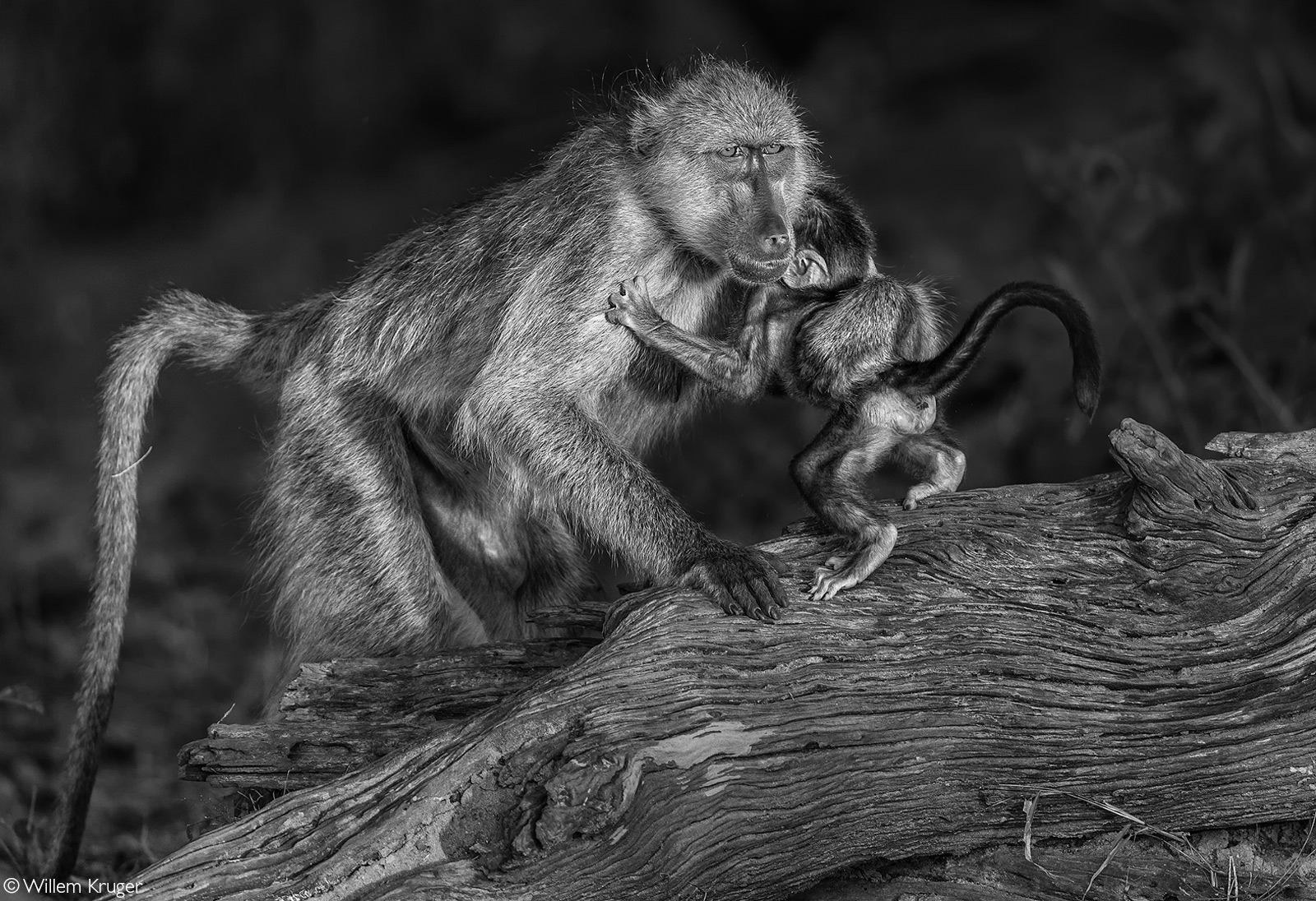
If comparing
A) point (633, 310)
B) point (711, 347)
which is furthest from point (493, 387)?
point (711, 347)

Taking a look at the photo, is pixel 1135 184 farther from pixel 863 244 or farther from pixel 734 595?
pixel 734 595

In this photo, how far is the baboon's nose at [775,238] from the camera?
3.85 meters

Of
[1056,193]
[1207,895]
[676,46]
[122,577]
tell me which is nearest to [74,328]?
[676,46]

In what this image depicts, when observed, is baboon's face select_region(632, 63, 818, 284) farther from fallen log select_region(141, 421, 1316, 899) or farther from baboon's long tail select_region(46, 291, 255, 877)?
baboon's long tail select_region(46, 291, 255, 877)

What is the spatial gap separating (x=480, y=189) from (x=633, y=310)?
3.67 ft

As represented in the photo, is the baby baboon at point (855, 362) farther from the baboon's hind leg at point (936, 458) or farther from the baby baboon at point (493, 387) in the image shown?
the baby baboon at point (493, 387)

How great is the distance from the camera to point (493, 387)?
13.6 feet

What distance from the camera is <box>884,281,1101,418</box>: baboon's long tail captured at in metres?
3.46

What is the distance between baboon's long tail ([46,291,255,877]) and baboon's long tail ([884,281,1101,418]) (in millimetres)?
2397

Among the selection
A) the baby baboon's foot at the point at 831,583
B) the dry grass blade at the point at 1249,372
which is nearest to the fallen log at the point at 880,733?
the baby baboon's foot at the point at 831,583

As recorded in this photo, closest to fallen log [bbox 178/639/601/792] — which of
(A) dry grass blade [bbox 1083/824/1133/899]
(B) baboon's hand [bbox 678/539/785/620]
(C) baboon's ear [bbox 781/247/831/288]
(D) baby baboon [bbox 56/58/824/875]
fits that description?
(D) baby baboon [bbox 56/58/824/875]

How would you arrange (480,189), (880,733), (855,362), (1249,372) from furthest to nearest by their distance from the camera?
(1249,372) → (480,189) → (855,362) → (880,733)

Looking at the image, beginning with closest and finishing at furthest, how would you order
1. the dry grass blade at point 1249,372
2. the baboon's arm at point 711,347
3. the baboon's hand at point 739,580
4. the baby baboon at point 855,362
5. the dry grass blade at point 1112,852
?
the dry grass blade at point 1112,852 → the baboon's hand at point 739,580 → the baby baboon at point 855,362 → the baboon's arm at point 711,347 → the dry grass blade at point 1249,372

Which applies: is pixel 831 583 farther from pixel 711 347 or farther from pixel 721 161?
pixel 721 161
